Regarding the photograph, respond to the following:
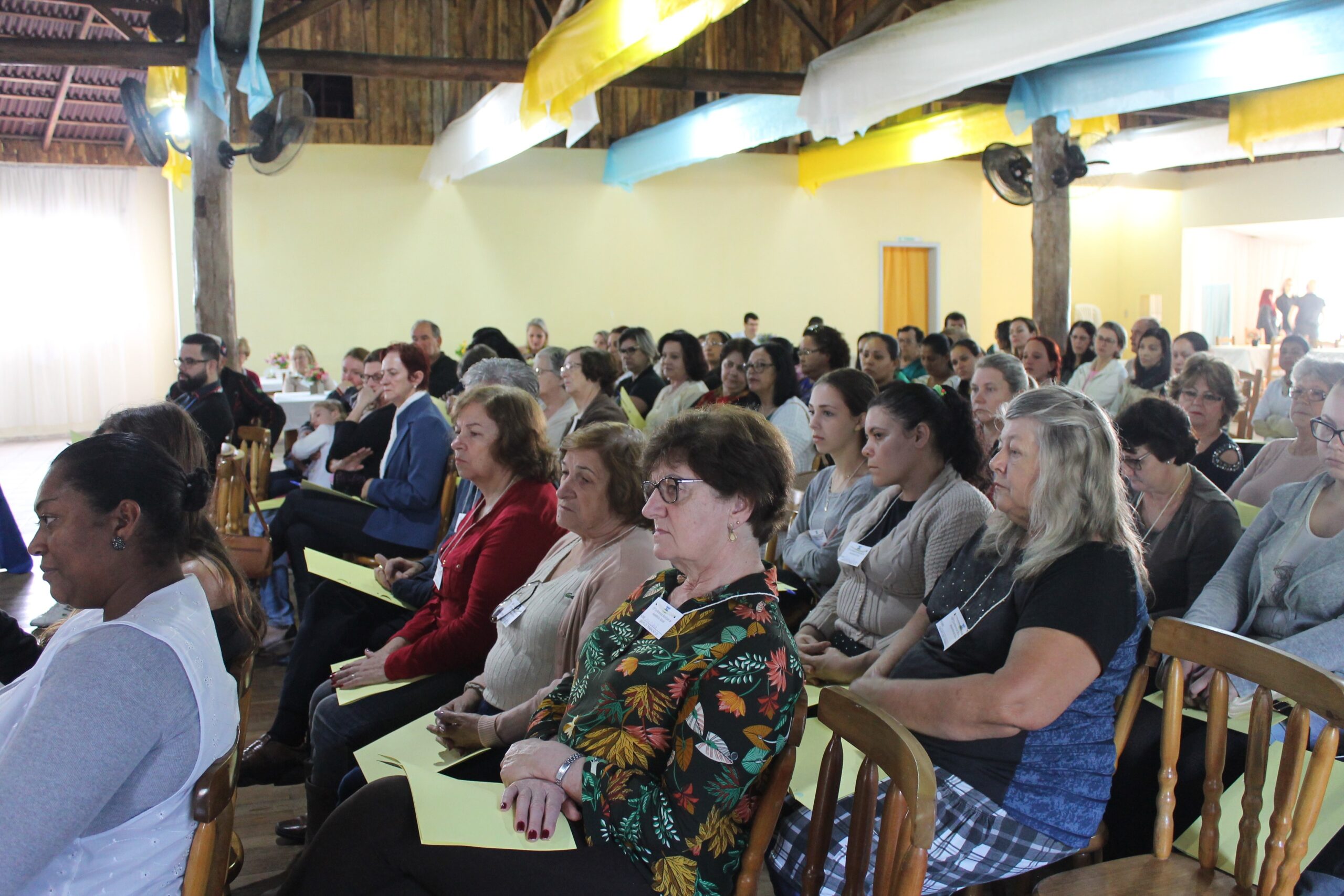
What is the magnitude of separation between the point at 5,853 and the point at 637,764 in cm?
77

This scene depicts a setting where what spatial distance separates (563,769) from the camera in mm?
1488

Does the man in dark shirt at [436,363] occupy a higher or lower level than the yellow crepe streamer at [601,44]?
lower

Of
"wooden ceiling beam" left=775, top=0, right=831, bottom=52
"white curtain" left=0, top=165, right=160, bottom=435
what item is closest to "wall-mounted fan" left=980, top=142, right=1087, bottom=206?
"wooden ceiling beam" left=775, top=0, right=831, bottom=52

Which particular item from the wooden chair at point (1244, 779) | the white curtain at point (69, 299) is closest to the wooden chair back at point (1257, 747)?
the wooden chair at point (1244, 779)

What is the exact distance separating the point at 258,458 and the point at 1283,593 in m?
4.03

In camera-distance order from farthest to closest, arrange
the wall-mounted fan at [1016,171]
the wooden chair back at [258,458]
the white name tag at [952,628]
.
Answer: the wall-mounted fan at [1016,171], the wooden chair back at [258,458], the white name tag at [952,628]

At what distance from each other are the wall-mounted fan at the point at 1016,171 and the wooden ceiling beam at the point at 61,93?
8.19m

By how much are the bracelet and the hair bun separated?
0.67 meters

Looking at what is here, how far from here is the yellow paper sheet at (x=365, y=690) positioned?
7.55ft

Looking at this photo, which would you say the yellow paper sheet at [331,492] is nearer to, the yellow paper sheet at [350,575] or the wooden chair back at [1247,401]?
the yellow paper sheet at [350,575]

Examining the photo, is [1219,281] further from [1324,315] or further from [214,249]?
[214,249]

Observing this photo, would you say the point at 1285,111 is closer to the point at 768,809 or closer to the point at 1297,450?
the point at 1297,450

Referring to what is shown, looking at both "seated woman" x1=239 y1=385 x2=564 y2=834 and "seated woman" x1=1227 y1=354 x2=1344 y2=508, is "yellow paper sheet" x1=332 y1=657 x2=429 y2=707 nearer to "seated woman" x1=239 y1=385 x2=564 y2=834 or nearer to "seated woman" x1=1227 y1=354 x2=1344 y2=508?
"seated woman" x1=239 y1=385 x2=564 y2=834

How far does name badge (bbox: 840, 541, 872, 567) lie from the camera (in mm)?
2377
